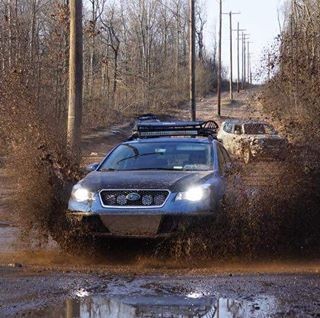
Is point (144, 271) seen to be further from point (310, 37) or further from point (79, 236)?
point (310, 37)

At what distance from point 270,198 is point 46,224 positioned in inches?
115

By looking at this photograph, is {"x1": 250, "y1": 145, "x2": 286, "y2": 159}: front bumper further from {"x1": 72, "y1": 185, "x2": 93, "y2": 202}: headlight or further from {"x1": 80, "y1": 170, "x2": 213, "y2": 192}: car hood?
{"x1": 72, "y1": 185, "x2": 93, "y2": 202}: headlight

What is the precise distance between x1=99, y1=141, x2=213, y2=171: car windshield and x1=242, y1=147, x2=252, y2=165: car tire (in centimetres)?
116

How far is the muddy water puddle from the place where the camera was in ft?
18.6

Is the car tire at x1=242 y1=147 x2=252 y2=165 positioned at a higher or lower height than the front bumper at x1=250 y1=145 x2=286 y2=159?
lower

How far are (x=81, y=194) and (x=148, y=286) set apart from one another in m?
1.99

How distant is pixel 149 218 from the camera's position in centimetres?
791

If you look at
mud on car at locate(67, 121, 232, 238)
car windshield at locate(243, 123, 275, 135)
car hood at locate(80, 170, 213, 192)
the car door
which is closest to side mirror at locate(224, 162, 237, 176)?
mud on car at locate(67, 121, 232, 238)

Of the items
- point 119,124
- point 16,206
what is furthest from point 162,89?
point 16,206

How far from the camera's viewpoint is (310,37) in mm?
15711

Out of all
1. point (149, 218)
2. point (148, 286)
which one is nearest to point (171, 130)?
point (149, 218)

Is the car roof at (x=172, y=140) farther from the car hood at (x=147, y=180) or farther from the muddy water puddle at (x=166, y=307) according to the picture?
the muddy water puddle at (x=166, y=307)

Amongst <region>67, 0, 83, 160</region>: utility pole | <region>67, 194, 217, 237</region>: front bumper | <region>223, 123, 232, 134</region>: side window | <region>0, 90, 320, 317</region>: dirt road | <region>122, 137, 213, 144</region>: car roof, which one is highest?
<region>67, 0, 83, 160</region>: utility pole

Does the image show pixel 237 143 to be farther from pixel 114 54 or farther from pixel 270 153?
pixel 114 54
